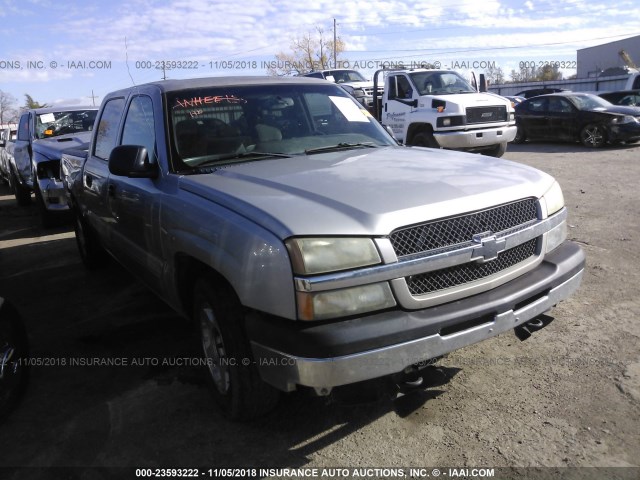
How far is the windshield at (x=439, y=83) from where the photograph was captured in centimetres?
1219

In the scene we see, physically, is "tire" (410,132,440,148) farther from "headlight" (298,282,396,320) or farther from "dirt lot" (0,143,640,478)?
"headlight" (298,282,396,320)

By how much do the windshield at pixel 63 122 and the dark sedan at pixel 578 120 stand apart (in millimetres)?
11639

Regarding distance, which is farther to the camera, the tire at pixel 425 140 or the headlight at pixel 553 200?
the tire at pixel 425 140

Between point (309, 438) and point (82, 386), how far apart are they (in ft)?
5.42

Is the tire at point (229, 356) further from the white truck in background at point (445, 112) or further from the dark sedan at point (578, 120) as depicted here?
the dark sedan at point (578, 120)

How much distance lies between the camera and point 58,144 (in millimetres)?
8742

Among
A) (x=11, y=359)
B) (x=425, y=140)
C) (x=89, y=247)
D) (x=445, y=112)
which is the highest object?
(x=445, y=112)

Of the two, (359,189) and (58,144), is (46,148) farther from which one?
(359,189)

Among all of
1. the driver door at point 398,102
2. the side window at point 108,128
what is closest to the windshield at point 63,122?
the side window at point 108,128

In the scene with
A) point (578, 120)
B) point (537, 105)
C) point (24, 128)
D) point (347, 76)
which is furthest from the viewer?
point (347, 76)

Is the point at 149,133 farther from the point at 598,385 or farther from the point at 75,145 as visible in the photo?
the point at 75,145

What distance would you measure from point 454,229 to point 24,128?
10200 mm

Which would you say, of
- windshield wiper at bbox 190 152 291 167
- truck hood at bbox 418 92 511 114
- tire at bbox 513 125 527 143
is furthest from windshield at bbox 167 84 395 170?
tire at bbox 513 125 527 143

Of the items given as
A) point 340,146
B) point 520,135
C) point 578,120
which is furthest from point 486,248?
point 520,135
